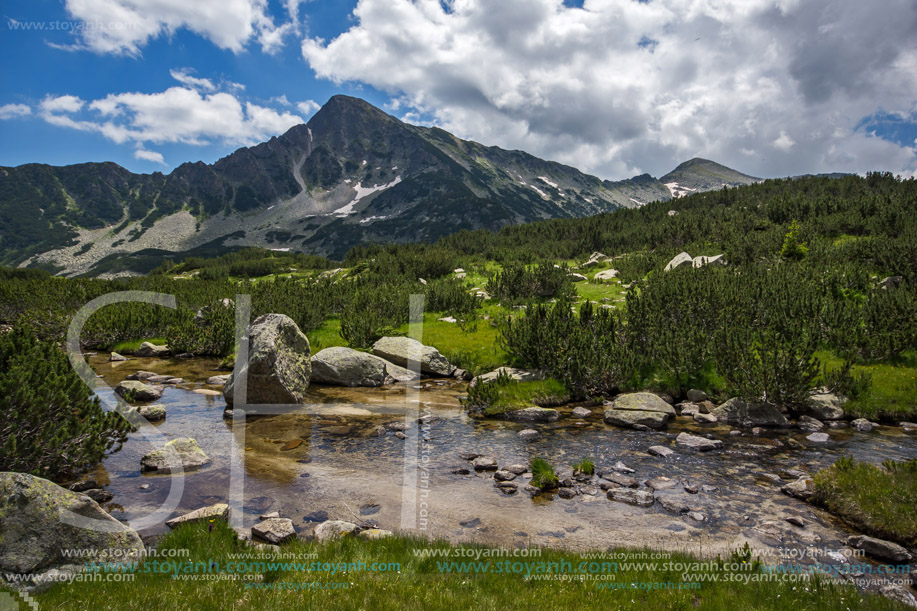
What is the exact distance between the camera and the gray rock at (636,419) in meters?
11.8

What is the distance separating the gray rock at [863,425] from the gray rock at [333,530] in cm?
1314

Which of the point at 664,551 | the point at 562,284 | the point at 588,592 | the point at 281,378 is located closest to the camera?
the point at 588,592

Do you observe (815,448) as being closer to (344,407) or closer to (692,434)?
(692,434)

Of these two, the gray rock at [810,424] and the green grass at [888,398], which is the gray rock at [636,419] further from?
the green grass at [888,398]

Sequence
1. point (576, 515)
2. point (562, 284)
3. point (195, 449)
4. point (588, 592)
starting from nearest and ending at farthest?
point (588, 592), point (576, 515), point (195, 449), point (562, 284)

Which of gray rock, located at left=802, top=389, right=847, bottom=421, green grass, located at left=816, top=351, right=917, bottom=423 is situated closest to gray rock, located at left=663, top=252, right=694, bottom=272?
green grass, located at left=816, top=351, right=917, bottom=423

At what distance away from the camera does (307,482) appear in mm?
8625

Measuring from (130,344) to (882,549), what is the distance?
28.7m

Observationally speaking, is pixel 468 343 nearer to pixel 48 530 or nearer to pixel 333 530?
pixel 333 530

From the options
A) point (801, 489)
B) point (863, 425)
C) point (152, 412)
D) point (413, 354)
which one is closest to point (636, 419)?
point (801, 489)

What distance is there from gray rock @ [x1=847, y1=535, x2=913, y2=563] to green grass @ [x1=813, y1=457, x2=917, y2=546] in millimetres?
432

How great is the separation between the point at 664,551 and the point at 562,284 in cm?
2233

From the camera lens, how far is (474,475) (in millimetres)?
9109

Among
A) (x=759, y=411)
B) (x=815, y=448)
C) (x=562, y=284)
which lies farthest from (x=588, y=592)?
(x=562, y=284)
